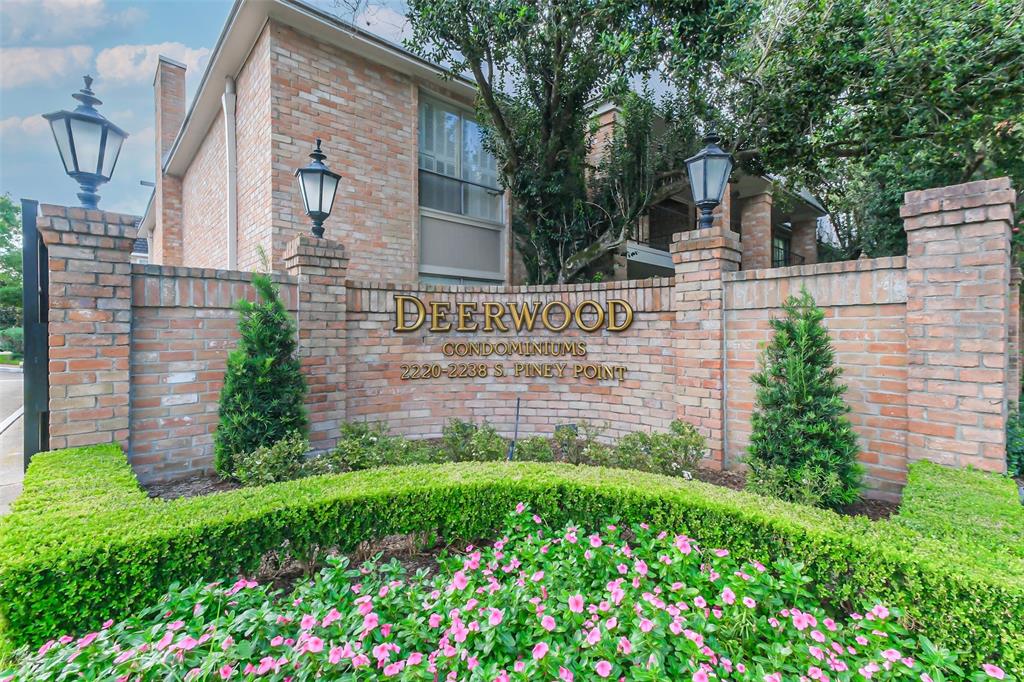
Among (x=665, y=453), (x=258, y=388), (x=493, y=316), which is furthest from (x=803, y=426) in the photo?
(x=258, y=388)

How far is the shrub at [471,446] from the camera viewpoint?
433cm

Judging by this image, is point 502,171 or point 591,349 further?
point 502,171

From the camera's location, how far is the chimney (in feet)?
40.3

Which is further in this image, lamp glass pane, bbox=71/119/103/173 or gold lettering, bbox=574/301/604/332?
gold lettering, bbox=574/301/604/332

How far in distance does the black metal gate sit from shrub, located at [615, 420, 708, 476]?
498 centimetres

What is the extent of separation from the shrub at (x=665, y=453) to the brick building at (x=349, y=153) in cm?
553

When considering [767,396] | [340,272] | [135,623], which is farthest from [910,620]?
[340,272]

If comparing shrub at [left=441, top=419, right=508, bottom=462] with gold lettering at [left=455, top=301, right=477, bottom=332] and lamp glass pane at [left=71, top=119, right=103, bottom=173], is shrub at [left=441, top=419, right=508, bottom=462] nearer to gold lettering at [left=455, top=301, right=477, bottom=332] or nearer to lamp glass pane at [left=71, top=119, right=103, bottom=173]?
gold lettering at [left=455, top=301, right=477, bottom=332]

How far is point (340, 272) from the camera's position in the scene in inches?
203

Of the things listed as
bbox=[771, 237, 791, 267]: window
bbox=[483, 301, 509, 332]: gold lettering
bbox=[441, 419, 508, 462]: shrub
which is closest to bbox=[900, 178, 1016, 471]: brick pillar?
bbox=[441, 419, 508, 462]: shrub

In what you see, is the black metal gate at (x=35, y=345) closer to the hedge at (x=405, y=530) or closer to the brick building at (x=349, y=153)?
the hedge at (x=405, y=530)

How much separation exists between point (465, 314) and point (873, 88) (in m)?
6.76

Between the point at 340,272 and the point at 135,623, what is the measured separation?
152 inches

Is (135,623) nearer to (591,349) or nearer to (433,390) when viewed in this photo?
(433,390)
